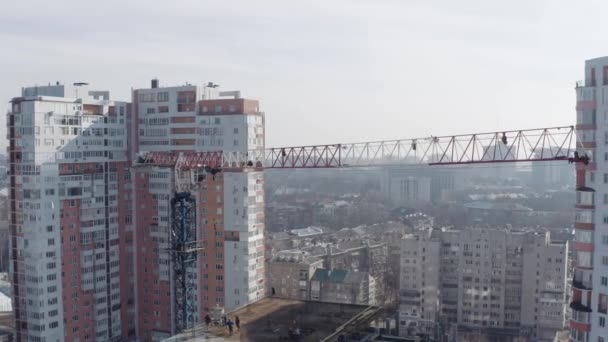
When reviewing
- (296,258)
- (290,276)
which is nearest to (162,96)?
(290,276)

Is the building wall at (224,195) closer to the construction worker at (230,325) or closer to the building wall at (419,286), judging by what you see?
the construction worker at (230,325)

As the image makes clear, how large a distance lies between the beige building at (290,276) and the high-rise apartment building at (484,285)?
5.31 meters

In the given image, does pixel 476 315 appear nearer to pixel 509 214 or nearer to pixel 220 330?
pixel 220 330

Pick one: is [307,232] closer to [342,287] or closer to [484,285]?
[342,287]

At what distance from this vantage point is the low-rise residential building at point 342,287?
3028 centimetres

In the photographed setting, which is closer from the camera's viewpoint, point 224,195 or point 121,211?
point 224,195

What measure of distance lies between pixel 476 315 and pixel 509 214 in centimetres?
2809

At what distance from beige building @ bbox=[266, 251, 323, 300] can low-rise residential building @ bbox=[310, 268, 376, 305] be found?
0.45m

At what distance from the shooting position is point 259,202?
69.4 feet

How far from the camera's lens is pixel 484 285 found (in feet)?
95.9

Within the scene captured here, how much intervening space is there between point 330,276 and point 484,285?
749cm

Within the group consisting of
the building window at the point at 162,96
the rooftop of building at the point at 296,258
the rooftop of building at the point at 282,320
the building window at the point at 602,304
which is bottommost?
the rooftop of building at the point at 296,258

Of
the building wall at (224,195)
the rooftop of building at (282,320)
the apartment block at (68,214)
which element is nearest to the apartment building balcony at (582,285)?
the rooftop of building at (282,320)

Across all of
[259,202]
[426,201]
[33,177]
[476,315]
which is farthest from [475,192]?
[33,177]
